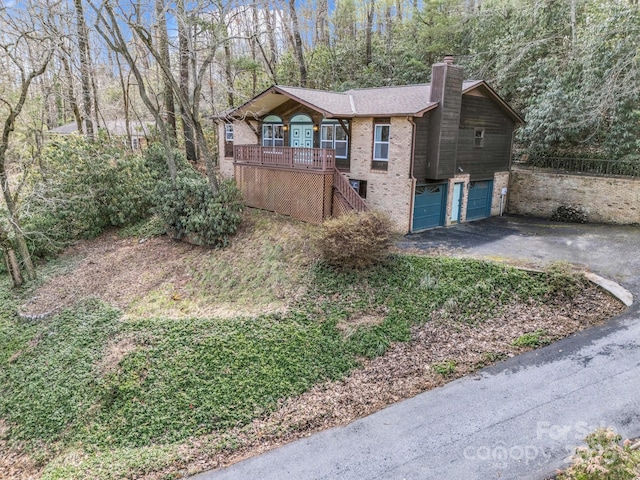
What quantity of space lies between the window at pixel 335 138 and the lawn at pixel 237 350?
6017 mm

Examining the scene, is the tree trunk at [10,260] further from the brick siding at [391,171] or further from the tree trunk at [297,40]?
the tree trunk at [297,40]

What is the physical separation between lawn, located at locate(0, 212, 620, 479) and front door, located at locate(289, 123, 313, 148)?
7.21 m

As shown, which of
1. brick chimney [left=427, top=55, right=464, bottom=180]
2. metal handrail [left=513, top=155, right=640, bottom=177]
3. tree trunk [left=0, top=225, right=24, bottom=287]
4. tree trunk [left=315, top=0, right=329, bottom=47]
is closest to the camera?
tree trunk [left=0, top=225, right=24, bottom=287]

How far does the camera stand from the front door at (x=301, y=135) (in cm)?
1927

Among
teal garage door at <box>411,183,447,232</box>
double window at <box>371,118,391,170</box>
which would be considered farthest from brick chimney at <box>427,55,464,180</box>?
double window at <box>371,118,391,170</box>

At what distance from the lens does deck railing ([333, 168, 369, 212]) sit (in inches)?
588

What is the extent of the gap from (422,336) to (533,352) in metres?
2.43

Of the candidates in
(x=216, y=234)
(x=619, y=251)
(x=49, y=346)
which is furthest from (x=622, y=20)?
(x=49, y=346)

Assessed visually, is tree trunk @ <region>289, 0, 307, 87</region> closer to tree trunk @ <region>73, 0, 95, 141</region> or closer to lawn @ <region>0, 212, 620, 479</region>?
tree trunk @ <region>73, 0, 95, 141</region>

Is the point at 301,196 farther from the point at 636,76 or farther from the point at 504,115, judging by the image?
the point at 636,76

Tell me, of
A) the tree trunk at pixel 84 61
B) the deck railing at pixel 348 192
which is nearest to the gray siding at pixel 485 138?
the deck railing at pixel 348 192

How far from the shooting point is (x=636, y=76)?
58.7ft

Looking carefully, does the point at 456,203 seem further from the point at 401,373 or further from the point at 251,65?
the point at 251,65

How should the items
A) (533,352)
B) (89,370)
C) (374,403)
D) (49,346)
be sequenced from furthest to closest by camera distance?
1. (49,346)
2. (89,370)
3. (533,352)
4. (374,403)
